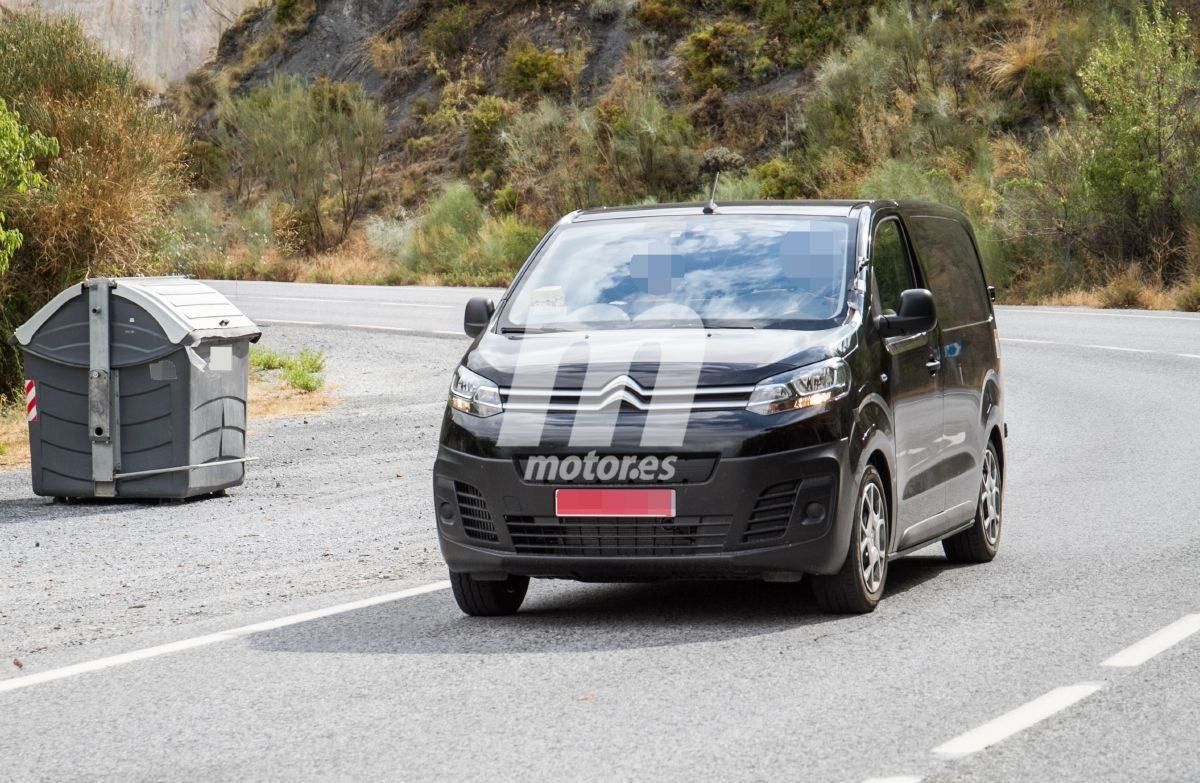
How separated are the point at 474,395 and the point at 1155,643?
2.87 metres

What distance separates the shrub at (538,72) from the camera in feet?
186

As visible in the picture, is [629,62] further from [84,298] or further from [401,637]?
[401,637]

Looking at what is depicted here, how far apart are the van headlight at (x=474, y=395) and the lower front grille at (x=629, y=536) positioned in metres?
0.50

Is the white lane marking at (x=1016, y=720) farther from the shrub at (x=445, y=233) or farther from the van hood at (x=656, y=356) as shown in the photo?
the shrub at (x=445, y=233)

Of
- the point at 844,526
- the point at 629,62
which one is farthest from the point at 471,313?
the point at 629,62

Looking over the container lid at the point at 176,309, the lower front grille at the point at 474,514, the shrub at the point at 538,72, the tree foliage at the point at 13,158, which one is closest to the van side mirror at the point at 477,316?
the lower front grille at the point at 474,514

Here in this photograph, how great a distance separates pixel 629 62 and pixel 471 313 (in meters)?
47.7

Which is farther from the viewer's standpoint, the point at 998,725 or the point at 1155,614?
the point at 1155,614

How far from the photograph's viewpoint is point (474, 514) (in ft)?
24.2

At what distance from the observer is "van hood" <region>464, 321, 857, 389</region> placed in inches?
283

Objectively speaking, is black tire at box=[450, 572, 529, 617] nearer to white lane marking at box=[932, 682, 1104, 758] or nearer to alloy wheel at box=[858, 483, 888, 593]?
alloy wheel at box=[858, 483, 888, 593]

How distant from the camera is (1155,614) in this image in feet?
24.4

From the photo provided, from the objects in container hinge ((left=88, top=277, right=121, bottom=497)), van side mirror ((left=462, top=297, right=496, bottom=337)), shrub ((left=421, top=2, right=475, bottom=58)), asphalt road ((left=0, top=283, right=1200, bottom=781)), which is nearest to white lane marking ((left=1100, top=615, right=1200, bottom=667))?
asphalt road ((left=0, top=283, right=1200, bottom=781))

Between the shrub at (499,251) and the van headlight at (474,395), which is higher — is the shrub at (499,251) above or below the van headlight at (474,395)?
below
